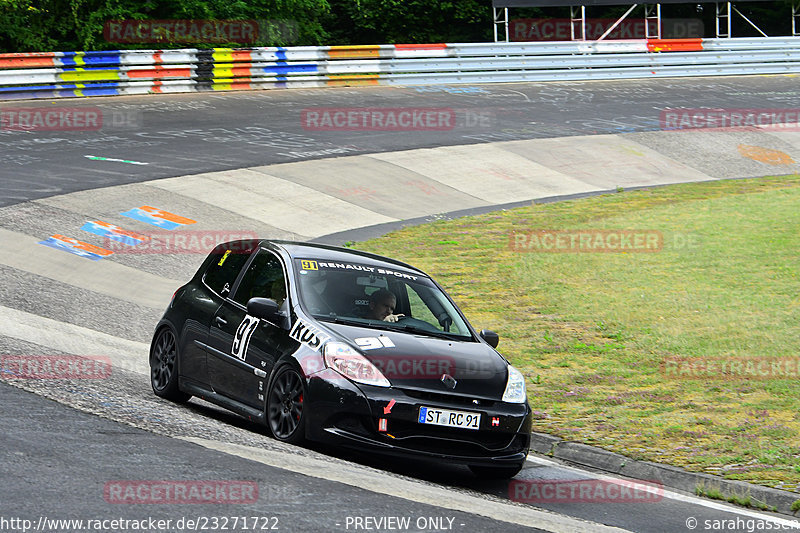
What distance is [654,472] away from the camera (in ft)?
26.4

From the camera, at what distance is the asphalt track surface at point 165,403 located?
19.8 ft

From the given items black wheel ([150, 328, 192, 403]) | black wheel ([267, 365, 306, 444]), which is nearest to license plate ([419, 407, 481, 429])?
black wheel ([267, 365, 306, 444])

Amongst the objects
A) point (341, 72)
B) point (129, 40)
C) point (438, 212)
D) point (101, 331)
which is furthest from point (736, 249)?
point (129, 40)

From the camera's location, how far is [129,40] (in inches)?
1364

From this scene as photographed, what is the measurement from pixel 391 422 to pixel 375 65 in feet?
85.3

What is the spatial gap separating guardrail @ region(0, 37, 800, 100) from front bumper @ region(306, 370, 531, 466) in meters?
21.9

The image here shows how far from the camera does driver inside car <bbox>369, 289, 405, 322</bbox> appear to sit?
8.45 metres

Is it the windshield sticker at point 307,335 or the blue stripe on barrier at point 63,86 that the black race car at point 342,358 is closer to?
the windshield sticker at point 307,335

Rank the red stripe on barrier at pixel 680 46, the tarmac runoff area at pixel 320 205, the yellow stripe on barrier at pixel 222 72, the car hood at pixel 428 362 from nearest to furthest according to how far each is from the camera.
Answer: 1. the car hood at pixel 428 362
2. the tarmac runoff area at pixel 320 205
3. the yellow stripe on barrier at pixel 222 72
4. the red stripe on barrier at pixel 680 46

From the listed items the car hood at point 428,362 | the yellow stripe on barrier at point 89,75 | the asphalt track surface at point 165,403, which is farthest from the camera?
the yellow stripe on barrier at point 89,75

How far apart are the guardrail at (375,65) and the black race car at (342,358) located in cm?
1967

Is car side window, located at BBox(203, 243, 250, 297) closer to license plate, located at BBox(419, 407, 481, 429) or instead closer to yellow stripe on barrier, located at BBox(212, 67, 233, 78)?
license plate, located at BBox(419, 407, 481, 429)

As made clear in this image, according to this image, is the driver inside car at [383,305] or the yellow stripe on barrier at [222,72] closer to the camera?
the driver inside car at [383,305]

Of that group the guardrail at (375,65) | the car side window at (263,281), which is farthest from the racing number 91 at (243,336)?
the guardrail at (375,65)
